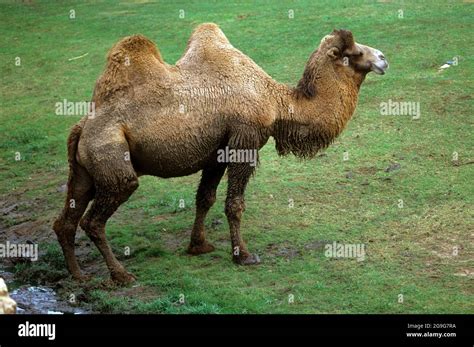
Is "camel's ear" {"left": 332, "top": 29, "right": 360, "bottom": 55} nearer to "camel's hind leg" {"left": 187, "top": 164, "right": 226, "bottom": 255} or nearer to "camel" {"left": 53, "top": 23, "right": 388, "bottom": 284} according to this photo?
"camel" {"left": 53, "top": 23, "right": 388, "bottom": 284}

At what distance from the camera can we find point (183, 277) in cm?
1024

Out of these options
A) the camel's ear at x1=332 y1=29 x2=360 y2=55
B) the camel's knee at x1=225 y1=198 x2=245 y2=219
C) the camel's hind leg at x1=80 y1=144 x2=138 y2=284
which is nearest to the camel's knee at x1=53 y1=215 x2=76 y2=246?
the camel's hind leg at x1=80 y1=144 x2=138 y2=284

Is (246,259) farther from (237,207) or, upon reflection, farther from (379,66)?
(379,66)

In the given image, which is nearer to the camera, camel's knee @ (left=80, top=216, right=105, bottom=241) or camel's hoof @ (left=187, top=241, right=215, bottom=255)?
camel's knee @ (left=80, top=216, right=105, bottom=241)

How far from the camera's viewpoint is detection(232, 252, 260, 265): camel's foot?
1058 cm

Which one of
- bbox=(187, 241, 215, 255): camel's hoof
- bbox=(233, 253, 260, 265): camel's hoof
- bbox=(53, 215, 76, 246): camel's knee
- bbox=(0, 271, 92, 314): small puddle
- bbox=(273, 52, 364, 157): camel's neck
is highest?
bbox=(273, 52, 364, 157): camel's neck

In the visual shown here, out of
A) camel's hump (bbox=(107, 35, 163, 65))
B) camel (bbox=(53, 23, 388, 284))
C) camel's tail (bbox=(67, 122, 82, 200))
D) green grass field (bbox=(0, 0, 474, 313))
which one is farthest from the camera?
camel's hump (bbox=(107, 35, 163, 65))

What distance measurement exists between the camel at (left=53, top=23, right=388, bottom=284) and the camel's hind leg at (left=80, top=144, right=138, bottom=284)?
0.01 meters

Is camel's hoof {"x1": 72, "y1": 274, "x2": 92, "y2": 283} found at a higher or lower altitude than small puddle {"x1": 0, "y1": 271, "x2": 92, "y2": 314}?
higher

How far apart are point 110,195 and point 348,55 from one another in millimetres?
3011

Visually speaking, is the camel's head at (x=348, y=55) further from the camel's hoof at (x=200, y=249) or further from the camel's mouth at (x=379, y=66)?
the camel's hoof at (x=200, y=249)

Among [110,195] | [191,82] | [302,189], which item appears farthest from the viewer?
[302,189]

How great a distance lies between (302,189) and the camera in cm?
1271

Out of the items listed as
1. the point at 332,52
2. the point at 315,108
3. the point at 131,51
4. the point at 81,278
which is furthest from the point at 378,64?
the point at 81,278
